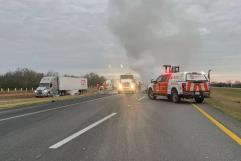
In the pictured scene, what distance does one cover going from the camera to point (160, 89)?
2784 centimetres

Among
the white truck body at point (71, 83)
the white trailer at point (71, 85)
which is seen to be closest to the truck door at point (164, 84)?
the white trailer at point (71, 85)

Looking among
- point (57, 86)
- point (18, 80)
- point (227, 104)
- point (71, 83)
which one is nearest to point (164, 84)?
point (227, 104)

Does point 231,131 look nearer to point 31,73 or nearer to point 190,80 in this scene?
point 190,80

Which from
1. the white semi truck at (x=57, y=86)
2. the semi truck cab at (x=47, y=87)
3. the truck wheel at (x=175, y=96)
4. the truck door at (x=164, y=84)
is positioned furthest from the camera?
the white semi truck at (x=57, y=86)

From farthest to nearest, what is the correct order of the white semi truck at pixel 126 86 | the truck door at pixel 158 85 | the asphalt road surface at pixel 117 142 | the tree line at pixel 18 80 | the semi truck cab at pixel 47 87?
the tree line at pixel 18 80, the semi truck cab at pixel 47 87, the white semi truck at pixel 126 86, the truck door at pixel 158 85, the asphalt road surface at pixel 117 142

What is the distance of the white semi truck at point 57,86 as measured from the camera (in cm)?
5341

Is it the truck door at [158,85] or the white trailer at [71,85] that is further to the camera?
the white trailer at [71,85]

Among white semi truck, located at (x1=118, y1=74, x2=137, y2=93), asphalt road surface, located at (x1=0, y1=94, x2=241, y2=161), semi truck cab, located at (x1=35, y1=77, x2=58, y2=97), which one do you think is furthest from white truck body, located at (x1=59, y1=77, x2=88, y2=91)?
asphalt road surface, located at (x1=0, y1=94, x2=241, y2=161)

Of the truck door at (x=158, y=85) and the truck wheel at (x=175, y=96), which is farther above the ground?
the truck door at (x=158, y=85)

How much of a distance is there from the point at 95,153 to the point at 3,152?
195 cm

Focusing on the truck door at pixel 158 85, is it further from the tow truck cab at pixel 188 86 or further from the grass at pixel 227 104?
the grass at pixel 227 104

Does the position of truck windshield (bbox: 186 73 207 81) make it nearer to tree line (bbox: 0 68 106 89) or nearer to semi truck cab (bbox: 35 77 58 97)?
semi truck cab (bbox: 35 77 58 97)

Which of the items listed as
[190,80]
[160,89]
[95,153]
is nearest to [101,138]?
[95,153]

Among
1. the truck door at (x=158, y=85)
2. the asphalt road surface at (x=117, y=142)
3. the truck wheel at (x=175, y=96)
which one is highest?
the truck door at (x=158, y=85)
